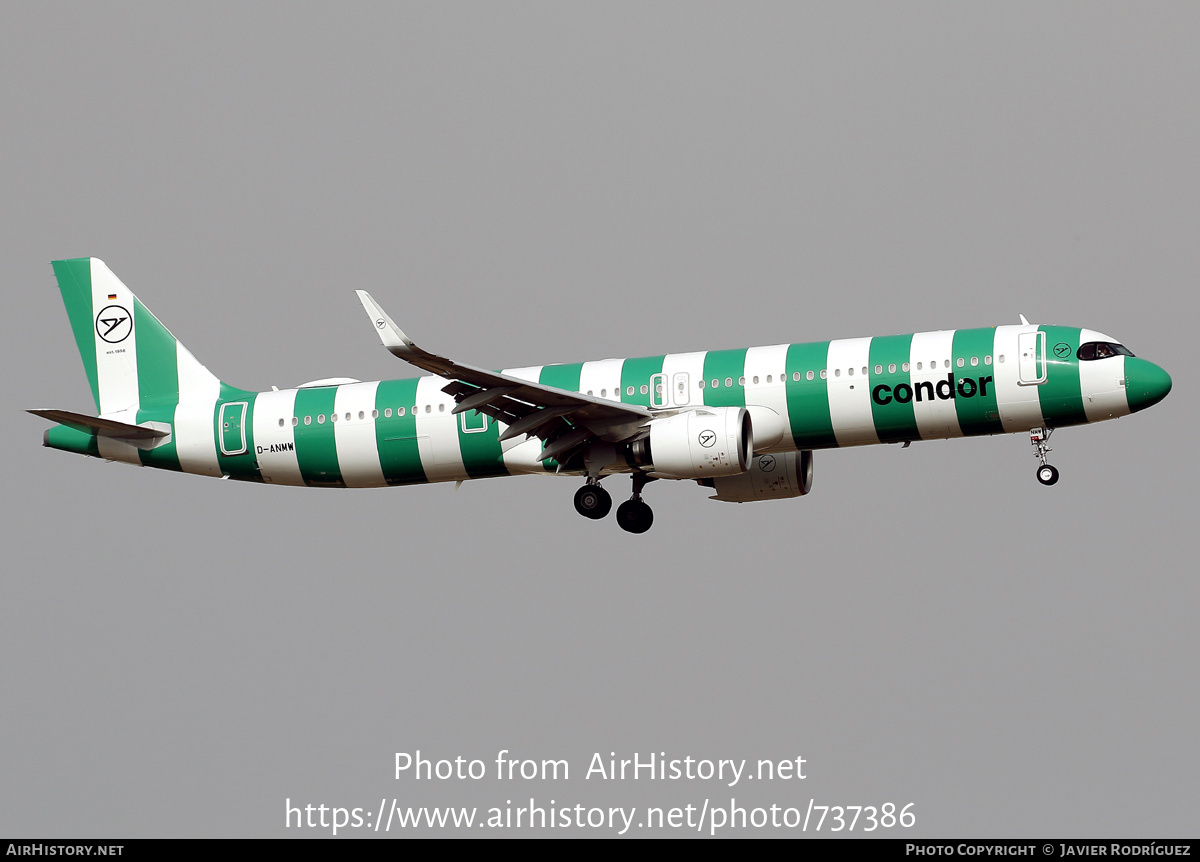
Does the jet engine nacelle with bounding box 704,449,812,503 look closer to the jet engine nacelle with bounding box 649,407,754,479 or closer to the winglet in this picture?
the jet engine nacelle with bounding box 649,407,754,479

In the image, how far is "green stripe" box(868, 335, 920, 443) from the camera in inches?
1490

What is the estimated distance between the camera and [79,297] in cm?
4497

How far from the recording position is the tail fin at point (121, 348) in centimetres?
4369

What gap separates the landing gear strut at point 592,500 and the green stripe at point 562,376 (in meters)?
2.51

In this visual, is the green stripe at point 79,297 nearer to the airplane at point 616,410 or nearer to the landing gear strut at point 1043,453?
the airplane at point 616,410

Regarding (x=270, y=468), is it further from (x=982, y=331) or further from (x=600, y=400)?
(x=982, y=331)

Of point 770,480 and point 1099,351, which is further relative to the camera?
point 770,480

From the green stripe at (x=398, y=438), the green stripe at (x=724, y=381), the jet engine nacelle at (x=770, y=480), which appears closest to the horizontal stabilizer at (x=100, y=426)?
the green stripe at (x=398, y=438)

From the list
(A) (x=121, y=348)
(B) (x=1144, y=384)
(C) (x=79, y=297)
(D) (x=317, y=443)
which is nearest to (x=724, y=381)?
(B) (x=1144, y=384)

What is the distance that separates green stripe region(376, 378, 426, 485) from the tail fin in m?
5.45

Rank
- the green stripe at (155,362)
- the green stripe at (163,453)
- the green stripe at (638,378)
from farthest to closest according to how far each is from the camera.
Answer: the green stripe at (155,362) < the green stripe at (163,453) < the green stripe at (638,378)

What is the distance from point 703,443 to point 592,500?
4.46m

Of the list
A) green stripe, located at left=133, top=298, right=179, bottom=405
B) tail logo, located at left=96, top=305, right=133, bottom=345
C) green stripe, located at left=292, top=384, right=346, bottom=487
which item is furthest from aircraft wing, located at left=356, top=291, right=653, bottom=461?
tail logo, located at left=96, top=305, right=133, bottom=345

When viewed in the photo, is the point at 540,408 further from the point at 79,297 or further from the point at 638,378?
the point at 79,297
